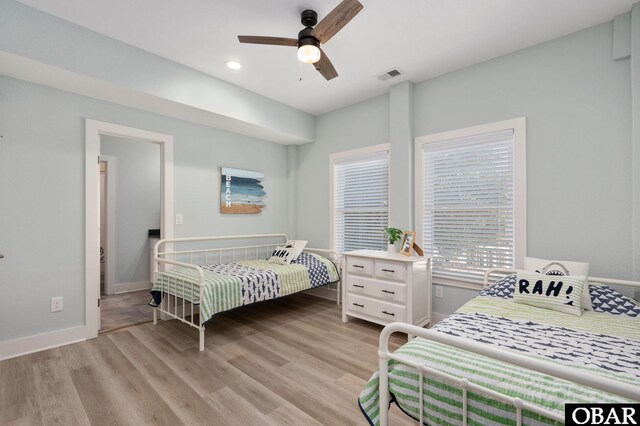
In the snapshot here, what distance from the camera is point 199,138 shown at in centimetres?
360

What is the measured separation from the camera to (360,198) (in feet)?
12.8

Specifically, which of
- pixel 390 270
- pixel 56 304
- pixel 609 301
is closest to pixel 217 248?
pixel 56 304

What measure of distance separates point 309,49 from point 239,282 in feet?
6.89

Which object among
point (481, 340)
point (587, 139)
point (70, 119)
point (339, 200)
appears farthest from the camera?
point (339, 200)

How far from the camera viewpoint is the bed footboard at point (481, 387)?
0.79m

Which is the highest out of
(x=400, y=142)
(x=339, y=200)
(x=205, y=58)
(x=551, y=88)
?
(x=205, y=58)

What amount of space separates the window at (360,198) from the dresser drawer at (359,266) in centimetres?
64

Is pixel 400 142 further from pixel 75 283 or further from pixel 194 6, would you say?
pixel 75 283

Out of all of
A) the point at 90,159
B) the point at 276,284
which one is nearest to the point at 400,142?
the point at 276,284

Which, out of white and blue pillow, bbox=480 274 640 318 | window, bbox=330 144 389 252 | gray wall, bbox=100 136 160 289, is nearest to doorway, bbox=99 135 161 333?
gray wall, bbox=100 136 160 289

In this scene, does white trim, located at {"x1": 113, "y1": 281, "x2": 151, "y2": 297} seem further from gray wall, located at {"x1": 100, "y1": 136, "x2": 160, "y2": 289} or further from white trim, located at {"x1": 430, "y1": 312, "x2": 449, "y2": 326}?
white trim, located at {"x1": 430, "y1": 312, "x2": 449, "y2": 326}

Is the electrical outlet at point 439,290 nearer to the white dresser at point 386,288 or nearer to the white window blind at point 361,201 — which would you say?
the white dresser at point 386,288

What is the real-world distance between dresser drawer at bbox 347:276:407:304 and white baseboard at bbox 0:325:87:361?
8.47ft

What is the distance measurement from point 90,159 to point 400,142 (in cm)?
313
